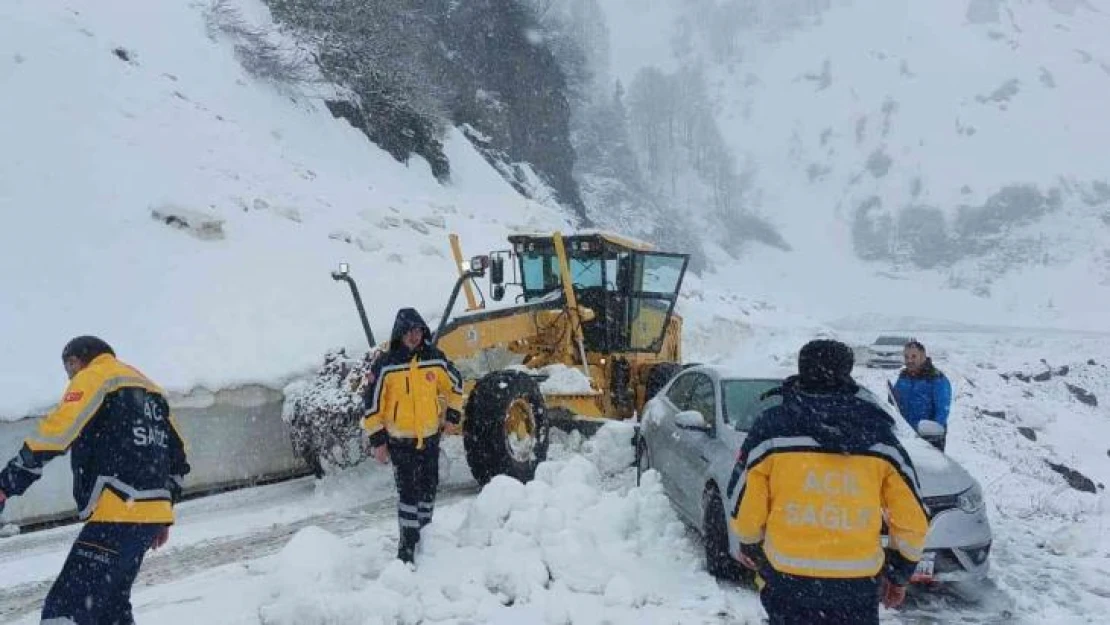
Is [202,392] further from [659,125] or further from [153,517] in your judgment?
[659,125]

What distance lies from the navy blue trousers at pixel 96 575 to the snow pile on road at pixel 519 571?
3.71 ft

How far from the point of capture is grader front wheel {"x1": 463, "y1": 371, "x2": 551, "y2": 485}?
8.35 meters

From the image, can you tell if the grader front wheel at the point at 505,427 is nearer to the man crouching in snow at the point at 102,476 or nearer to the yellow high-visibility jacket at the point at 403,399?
the yellow high-visibility jacket at the point at 403,399

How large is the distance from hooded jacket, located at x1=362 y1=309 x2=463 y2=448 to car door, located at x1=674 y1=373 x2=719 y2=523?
1815 mm

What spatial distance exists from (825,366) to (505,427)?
5515 mm

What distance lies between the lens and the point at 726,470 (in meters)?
6.07

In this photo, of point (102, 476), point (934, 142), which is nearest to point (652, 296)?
point (102, 476)

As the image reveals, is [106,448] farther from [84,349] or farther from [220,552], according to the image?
[220,552]

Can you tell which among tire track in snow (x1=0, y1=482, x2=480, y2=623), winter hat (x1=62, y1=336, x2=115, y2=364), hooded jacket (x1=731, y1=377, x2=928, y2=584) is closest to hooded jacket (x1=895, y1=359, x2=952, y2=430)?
tire track in snow (x1=0, y1=482, x2=480, y2=623)

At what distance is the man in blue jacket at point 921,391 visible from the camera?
7.65 meters

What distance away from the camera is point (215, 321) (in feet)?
34.5

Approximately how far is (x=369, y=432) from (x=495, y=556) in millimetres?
1160

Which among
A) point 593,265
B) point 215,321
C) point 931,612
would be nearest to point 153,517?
point 931,612

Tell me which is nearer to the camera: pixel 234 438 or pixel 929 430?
pixel 929 430
